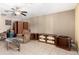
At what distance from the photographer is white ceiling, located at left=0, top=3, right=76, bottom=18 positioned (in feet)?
5.58

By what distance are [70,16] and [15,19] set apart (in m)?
0.82

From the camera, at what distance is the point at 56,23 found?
1748 mm

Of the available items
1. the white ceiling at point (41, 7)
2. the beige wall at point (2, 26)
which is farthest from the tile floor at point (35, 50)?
the white ceiling at point (41, 7)

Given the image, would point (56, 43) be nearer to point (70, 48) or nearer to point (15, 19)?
point (70, 48)

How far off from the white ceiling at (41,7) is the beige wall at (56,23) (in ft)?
0.20

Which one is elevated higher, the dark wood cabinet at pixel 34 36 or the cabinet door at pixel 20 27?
the cabinet door at pixel 20 27

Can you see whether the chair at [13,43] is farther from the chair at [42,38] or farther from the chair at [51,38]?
the chair at [51,38]

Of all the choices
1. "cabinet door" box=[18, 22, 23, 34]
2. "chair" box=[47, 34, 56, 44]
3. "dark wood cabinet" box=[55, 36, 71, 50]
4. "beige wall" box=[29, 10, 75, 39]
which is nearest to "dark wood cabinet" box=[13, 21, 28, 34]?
"cabinet door" box=[18, 22, 23, 34]

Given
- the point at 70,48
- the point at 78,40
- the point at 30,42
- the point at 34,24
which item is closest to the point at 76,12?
the point at 78,40

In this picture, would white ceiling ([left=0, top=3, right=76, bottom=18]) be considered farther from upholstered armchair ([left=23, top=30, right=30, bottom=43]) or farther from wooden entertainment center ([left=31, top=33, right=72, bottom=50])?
wooden entertainment center ([left=31, top=33, right=72, bottom=50])

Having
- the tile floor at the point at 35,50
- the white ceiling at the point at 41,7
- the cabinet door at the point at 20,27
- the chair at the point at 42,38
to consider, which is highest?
the white ceiling at the point at 41,7

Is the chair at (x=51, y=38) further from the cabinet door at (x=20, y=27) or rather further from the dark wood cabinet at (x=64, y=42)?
the cabinet door at (x=20, y=27)

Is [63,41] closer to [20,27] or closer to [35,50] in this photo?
[35,50]

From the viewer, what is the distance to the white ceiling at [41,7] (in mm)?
1701
